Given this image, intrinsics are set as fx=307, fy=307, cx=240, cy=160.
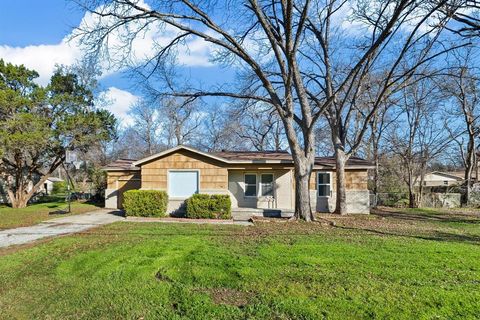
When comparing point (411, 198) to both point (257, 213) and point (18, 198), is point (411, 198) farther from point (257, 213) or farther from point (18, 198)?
point (18, 198)

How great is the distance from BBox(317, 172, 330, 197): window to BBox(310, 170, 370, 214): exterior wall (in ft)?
0.69

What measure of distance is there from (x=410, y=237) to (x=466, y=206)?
16.1 m

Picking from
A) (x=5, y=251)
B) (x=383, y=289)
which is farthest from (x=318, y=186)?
(x=5, y=251)

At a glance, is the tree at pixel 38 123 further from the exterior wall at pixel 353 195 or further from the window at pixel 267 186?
the exterior wall at pixel 353 195

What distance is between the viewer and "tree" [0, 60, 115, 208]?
16.8 metres

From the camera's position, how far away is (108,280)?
507 centimetres

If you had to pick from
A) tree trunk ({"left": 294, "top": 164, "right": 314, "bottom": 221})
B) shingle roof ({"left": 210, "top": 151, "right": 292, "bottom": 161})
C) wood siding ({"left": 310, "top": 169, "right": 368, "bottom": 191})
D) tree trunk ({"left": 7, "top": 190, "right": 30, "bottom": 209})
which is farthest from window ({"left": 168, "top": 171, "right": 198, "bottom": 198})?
tree trunk ({"left": 7, "top": 190, "right": 30, "bottom": 209})

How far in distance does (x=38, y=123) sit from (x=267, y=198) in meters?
13.5

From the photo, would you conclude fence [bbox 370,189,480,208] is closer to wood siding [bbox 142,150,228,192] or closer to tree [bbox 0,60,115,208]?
wood siding [bbox 142,150,228,192]

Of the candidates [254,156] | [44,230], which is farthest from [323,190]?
[44,230]

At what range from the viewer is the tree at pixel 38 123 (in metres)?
16.8

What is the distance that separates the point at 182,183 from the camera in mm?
14812

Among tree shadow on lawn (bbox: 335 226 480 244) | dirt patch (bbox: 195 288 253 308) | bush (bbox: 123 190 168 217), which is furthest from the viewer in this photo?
bush (bbox: 123 190 168 217)

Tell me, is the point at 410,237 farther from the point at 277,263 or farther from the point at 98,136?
the point at 98,136
